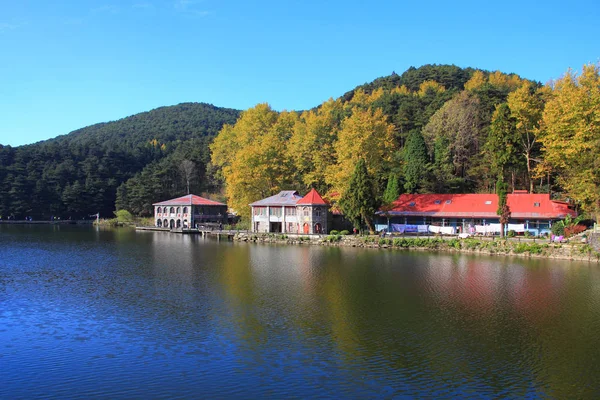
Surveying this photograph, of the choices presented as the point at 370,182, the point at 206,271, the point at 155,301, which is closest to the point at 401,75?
the point at 370,182

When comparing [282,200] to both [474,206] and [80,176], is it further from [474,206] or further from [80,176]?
[80,176]

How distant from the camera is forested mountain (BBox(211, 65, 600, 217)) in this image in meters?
46.0

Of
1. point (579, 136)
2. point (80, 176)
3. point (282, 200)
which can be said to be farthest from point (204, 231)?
point (579, 136)

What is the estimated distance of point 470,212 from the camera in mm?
52656

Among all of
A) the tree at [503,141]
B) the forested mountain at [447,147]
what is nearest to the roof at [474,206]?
the forested mountain at [447,147]

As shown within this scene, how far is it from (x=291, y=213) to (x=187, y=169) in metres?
43.2

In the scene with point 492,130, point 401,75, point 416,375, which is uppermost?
point 401,75

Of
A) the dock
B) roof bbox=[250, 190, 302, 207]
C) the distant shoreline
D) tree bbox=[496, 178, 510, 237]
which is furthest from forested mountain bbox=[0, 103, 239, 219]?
tree bbox=[496, 178, 510, 237]

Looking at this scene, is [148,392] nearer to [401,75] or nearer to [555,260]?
[555,260]

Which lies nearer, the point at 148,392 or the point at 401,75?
the point at 148,392

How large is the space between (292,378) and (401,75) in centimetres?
12624

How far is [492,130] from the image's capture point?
5569 cm

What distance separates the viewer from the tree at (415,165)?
60188 mm

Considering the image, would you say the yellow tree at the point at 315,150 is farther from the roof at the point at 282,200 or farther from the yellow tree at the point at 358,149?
the yellow tree at the point at 358,149
